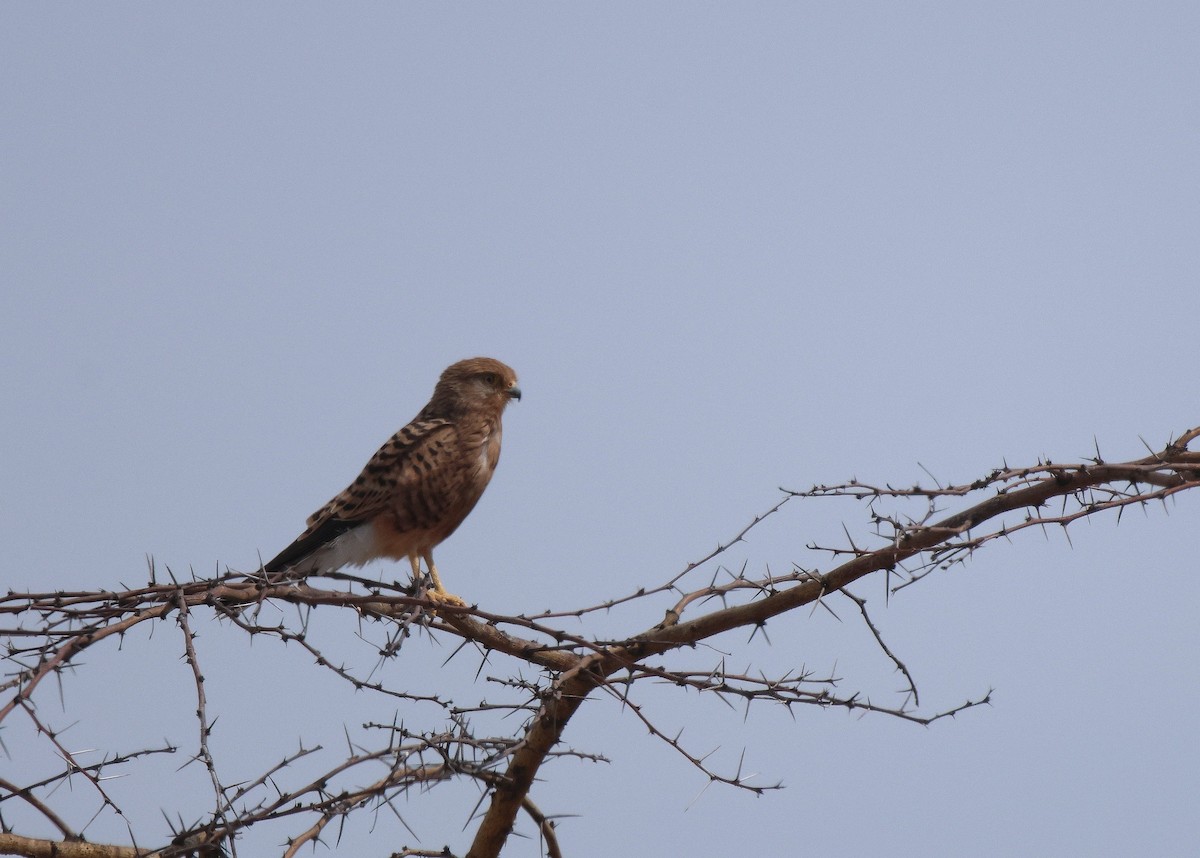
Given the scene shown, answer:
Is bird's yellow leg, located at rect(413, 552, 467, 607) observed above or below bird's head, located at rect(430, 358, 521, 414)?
below

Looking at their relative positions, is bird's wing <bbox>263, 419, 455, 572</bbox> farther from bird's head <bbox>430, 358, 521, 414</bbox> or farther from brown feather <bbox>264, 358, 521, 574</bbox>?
bird's head <bbox>430, 358, 521, 414</bbox>

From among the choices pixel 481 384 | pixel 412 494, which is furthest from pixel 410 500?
pixel 481 384

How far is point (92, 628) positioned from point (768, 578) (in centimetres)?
153

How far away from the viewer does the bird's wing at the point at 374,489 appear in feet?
16.3

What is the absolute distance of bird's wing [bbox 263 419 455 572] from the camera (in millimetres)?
4973

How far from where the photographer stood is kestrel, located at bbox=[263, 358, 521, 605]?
502 centimetres

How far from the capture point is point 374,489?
16.7 ft

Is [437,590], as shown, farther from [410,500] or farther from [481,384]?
[481,384]

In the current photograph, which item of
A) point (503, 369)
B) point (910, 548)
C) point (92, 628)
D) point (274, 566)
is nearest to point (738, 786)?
point (910, 548)

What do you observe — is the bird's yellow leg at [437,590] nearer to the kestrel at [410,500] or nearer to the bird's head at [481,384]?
the kestrel at [410,500]

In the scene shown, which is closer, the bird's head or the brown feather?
the brown feather

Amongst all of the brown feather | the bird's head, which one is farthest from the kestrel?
the bird's head

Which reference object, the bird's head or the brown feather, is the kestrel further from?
the bird's head

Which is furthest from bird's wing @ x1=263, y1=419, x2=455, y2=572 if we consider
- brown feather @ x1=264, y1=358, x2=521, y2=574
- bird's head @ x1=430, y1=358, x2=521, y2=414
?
bird's head @ x1=430, y1=358, x2=521, y2=414
